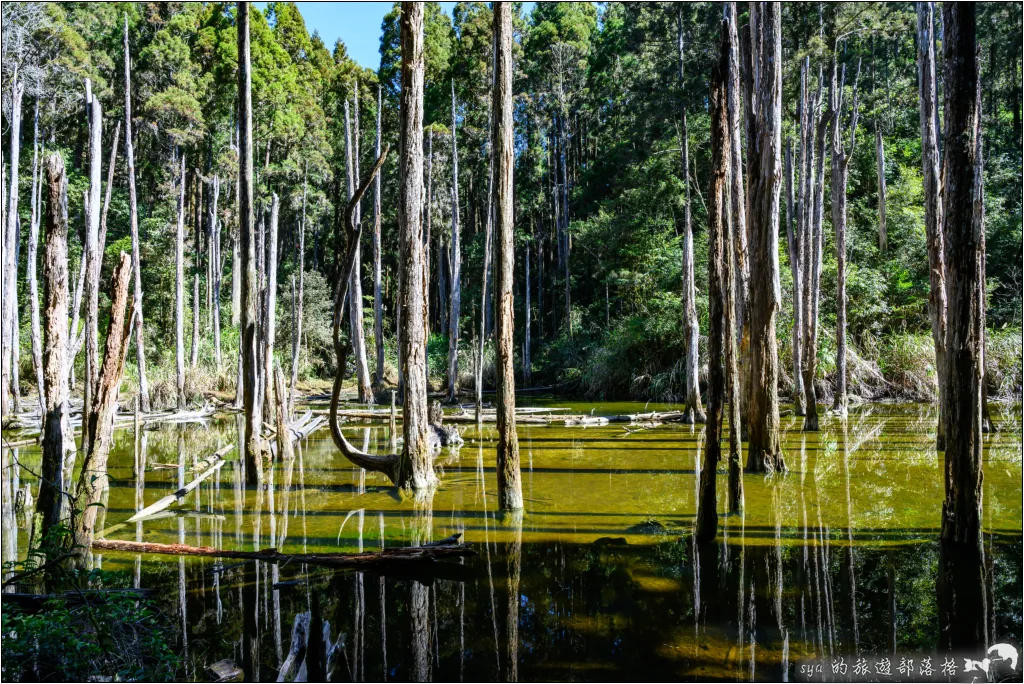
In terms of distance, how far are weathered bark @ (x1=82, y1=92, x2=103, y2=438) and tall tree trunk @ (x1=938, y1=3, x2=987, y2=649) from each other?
6.30 meters

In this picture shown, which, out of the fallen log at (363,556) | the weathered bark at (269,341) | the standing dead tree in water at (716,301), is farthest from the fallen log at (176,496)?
the standing dead tree in water at (716,301)

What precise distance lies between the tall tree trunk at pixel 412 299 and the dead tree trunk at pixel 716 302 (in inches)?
131

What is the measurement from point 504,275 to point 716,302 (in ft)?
6.86

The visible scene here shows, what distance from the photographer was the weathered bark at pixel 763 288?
868 centimetres

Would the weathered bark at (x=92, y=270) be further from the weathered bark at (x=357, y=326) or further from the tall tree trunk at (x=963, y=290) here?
the weathered bark at (x=357, y=326)

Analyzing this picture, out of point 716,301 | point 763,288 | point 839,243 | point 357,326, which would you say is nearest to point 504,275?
point 716,301

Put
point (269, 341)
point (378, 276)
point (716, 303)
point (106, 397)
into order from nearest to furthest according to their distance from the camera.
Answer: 1. point (106, 397)
2. point (716, 303)
3. point (269, 341)
4. point (378, 276)

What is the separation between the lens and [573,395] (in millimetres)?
25719

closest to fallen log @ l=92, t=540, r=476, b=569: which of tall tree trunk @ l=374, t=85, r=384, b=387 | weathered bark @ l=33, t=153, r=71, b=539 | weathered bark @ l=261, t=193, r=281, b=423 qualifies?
weathered bark @ l=33, t=153, r=71, b=539

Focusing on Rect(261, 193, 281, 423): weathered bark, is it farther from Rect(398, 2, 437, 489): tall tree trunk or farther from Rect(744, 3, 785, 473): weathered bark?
Rect(744, 3, 785, 473): weathered bark

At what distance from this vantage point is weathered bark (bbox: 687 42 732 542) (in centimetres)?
587

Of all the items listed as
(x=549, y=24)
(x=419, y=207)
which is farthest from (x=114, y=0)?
(x=419, y=207)

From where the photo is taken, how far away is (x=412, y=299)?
8.36m

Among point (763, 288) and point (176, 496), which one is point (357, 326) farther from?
point (763, 288)
